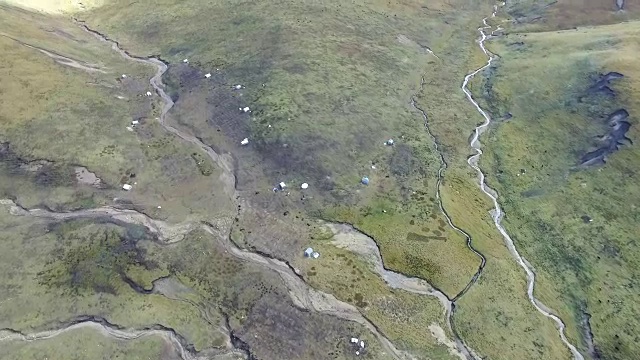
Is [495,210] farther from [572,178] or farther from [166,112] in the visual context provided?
[166,112]

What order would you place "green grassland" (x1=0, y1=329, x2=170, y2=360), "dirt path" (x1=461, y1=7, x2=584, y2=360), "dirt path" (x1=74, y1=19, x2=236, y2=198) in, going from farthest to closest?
"dirt path" (x1=74, y1=19, x2=236, y2=198), "dirt path" (x1=461, y1=7, x2=584, y2=360), "green grassland" (x1=0, y1=329, x2=170, y2=360)

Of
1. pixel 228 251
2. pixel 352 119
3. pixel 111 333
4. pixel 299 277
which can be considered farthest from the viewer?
pixel 352 119

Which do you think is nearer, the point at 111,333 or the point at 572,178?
the point at 111,333

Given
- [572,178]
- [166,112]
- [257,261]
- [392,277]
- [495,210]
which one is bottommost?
[495,210]

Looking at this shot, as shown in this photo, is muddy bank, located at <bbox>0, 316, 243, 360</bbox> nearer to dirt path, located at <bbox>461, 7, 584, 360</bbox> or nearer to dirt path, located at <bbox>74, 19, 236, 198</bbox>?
dirt path, located at <bbox>74, 19, 236, 198</bbox>

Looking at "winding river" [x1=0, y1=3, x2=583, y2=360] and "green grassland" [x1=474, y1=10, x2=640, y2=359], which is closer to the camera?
"winding river" [x1=0, y1=3, x2=583, y2=360]

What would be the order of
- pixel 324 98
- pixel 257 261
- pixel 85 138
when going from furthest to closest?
pixel 324 98 < pixel 85 138 < pixel 257 261

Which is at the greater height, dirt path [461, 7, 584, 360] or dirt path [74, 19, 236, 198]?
Answer: dirt path [74, 19, 236, 198]

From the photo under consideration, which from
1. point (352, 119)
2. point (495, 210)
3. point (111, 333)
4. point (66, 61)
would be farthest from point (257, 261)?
point (66, 61)

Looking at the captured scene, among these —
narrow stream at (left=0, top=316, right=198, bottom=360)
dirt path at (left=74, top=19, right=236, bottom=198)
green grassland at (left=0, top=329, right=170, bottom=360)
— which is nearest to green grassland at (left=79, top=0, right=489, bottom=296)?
dirt path at (left=74, top=19, right=236, bottom=198)

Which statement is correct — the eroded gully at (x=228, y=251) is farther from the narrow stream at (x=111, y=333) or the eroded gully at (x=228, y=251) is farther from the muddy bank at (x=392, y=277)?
the muddy bank at (x=392, y=277)
